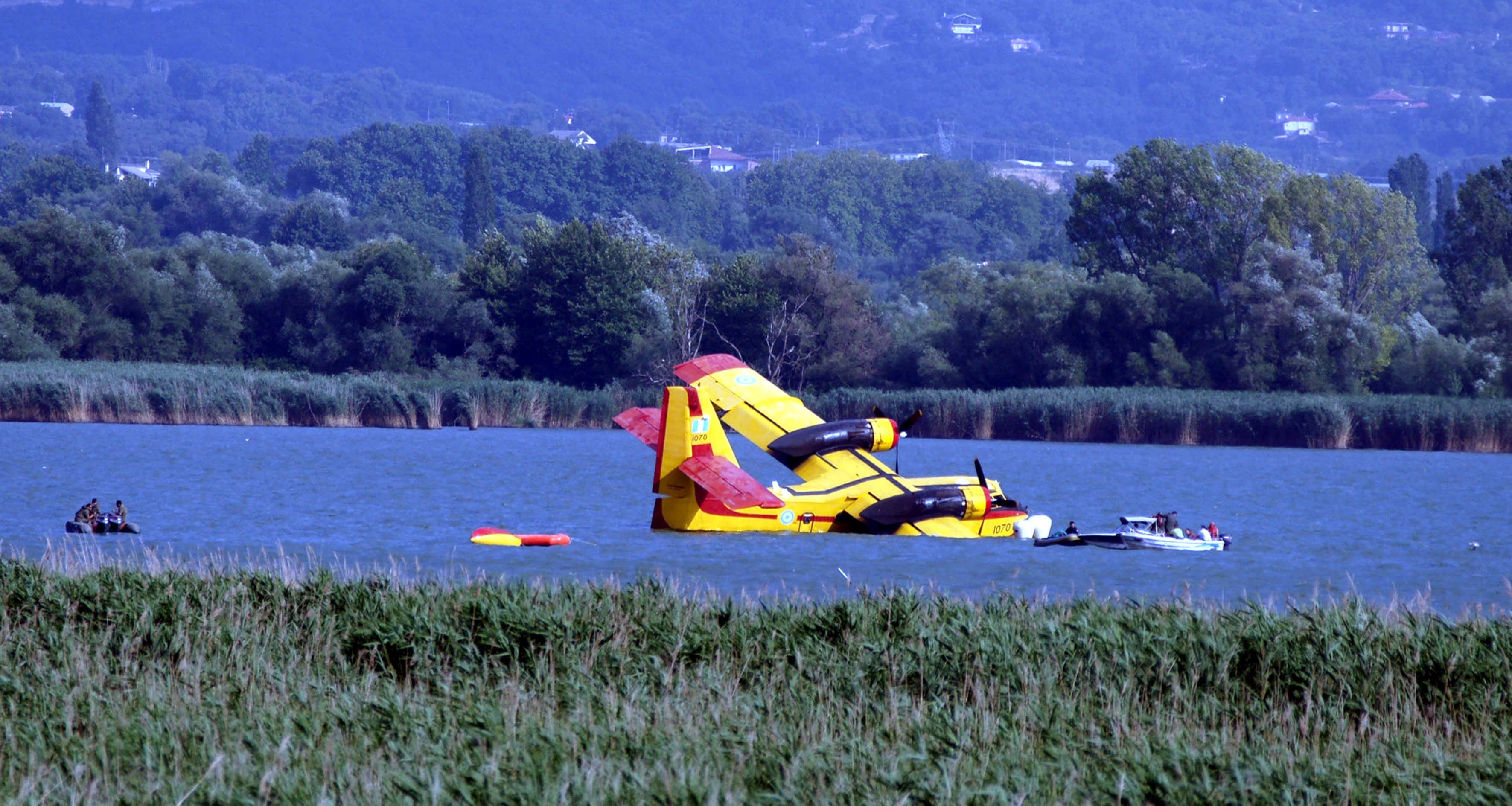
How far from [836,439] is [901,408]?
33.2 metres

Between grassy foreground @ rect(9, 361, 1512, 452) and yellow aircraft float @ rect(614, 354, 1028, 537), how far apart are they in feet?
92.5

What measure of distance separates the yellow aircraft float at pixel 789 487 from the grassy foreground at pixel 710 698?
11.0 meters

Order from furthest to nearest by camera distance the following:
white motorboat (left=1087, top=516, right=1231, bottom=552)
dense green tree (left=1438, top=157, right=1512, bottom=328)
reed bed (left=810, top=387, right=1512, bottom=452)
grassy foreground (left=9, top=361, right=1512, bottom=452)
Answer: dense green tree (left=1438, top=157, right=1512, bottom=328) → grassy foreground (left=9, top=361, right=1512, bottom=452) → reed bed (left=810, top=387, right=1512, bottom=452) → white motorboat (left=1087, top=516, right=1231, bottom=552)

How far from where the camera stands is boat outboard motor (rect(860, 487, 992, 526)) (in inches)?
1049

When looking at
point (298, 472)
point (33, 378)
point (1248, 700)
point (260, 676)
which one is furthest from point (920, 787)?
point (33, 378)

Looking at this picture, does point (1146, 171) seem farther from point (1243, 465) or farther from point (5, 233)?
point (5, 233)

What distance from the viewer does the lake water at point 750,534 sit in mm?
23406

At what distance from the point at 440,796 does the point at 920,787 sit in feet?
8.35

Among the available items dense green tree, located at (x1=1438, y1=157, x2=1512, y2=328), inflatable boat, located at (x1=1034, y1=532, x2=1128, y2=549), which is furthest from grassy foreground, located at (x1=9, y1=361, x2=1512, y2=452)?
inflatable boat, located at (x1=1034, y1=532, x2=1128, y2=549)

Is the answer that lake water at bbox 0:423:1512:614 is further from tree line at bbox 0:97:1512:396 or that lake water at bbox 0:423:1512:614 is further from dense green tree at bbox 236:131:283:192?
dense green tree at bbox 236:131:283:192

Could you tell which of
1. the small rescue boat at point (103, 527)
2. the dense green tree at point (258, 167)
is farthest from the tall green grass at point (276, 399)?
the dense green tree at point (258, 167)

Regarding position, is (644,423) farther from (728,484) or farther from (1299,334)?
(1299,334)

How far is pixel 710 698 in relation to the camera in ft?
35.9

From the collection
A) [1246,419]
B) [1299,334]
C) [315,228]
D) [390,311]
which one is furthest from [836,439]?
[315,228]
